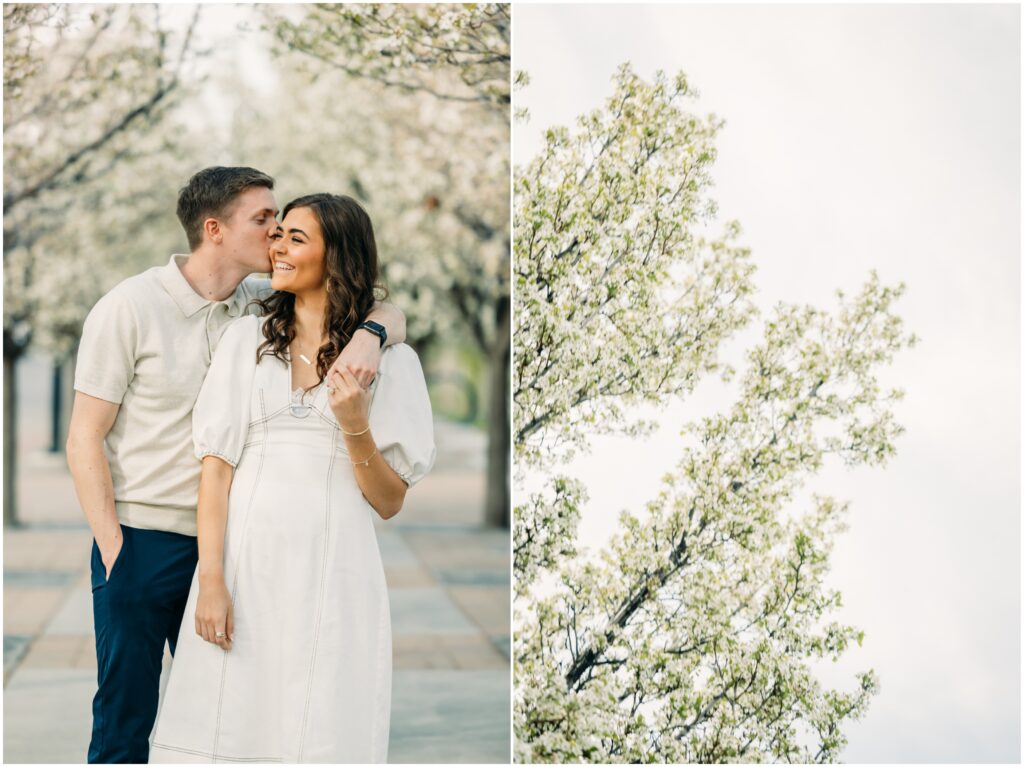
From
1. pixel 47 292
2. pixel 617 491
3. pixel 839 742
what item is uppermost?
pixel 47 292

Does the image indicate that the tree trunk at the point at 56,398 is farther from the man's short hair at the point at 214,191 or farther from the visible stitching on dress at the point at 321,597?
the visible stitching on dress at the point at 321,597

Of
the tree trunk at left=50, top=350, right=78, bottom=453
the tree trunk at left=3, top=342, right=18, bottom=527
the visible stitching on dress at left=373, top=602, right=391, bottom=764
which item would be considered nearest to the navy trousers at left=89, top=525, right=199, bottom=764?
the visible stitching on dress at left=373, top=602, right=391, bottom=764

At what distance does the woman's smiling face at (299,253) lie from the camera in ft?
10.0

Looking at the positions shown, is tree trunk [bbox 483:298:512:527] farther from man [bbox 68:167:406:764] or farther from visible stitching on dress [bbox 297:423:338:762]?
visible stitching on dress [bbox 297:423:338:762]

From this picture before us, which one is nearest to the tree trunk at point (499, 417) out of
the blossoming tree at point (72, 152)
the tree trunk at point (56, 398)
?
the blossoming tree at point (72, 152)

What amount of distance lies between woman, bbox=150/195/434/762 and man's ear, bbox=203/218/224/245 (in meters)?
0.27

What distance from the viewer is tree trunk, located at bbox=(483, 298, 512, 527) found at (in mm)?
12000

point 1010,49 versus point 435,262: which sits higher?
point 435,262

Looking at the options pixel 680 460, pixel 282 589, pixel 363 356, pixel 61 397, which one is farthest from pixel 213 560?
pixel 61 397

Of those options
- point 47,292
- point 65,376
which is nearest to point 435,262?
point 47,292

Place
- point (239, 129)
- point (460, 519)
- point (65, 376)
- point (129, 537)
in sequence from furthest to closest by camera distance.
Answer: point (65, 376) → point (239, 129) → point (460, 519) → point (129, 537)

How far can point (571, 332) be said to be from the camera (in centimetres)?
389

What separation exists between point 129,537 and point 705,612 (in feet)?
6.00

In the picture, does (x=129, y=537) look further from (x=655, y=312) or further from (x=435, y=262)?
Result: (x=435, y=262)
